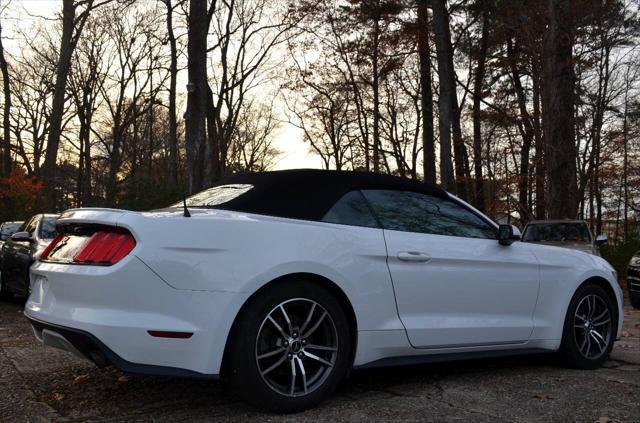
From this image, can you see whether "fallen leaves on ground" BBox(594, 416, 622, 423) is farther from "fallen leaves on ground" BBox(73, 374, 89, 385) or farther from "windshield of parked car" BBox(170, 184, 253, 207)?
"fallen leaves on ground" BBox(73, 374, 89, 385)

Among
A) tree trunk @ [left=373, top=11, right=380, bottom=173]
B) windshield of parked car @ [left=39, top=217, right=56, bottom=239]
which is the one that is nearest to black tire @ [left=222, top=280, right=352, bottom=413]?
windshield of parked car @ [left=39, top=217, right=56, bottom=239]

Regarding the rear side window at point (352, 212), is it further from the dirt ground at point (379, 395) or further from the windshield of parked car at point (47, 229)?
the windshield of parked car at point (47, 229)

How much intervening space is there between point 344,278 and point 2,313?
7.55m

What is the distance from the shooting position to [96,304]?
3490 mm

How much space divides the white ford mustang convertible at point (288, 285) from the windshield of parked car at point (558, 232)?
861 cm

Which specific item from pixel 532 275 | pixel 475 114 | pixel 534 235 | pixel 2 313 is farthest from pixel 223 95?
pixel 532 275

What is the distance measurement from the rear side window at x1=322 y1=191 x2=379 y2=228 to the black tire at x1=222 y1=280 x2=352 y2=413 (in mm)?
491

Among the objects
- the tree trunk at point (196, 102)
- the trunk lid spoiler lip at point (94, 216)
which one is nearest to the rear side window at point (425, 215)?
the trunk lid spoiler lip at point (94, 216)

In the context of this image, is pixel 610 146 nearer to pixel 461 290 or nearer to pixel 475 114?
pixel 475 114

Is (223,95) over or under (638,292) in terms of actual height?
over

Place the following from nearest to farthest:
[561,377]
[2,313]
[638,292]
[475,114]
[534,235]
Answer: [561,377] < [2,313] < [638,292] < [534,235] < [475,114]

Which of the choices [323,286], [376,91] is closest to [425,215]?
[323,286]

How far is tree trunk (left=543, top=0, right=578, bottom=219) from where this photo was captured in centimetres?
1437

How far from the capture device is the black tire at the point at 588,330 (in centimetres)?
521
